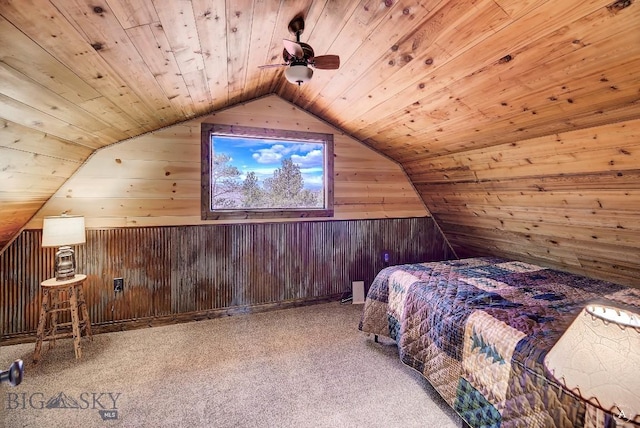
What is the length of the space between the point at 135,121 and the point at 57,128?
0.71 metres

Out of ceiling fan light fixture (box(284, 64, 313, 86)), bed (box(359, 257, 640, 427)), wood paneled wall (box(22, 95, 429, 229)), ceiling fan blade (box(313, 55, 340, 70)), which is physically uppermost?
ceiling fan blade (box(313, 55, 340, 70))

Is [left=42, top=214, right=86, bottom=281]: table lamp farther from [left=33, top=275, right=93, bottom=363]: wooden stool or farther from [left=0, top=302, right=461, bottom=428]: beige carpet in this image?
[left=0, top=302, right=461, bottom=428]: beige carpet

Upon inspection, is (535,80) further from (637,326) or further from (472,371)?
(472,371)

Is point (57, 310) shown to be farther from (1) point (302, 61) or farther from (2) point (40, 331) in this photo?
(1) point (302, 61)

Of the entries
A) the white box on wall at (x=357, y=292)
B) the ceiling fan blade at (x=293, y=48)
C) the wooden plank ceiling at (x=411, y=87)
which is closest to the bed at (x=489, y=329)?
the wooden plank ceiling at (x=411, y=87)

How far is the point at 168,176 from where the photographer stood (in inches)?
123

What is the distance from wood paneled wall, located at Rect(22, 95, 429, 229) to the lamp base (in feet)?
1.33

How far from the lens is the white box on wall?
376cm

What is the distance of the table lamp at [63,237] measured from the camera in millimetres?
2344

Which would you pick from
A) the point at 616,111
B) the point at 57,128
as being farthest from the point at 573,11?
the point at 57,128

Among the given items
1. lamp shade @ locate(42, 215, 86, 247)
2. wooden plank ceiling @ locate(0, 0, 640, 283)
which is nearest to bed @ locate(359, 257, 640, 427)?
wooden plank ceiling @ locate(0, 0, 640, 283)

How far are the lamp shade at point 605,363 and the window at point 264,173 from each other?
299 centimetres

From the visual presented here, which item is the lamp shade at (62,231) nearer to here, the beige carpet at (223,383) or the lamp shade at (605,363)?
the beige carpet at (223,383)

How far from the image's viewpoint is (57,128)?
72.6 inches
